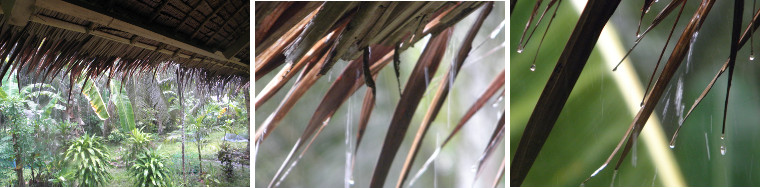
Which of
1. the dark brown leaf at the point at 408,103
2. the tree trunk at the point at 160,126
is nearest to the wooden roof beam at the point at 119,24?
the tree trunk at the point at 160,126

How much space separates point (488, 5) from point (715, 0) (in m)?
0.78

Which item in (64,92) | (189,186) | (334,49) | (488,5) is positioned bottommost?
(189,186)

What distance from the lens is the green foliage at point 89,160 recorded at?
2150mm

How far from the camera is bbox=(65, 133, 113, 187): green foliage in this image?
2.15 m

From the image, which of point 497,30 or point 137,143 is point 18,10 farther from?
point 497,30

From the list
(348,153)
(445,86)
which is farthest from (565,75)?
(348,153)

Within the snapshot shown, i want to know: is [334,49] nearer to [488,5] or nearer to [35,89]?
[488,5]

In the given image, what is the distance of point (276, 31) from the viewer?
2168mm

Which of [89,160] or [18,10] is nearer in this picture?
[18,10]

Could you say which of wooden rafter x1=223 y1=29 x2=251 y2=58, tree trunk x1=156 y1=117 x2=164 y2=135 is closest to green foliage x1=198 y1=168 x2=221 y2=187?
tree trunk x1=156 y1=117 x2=164 y2=135

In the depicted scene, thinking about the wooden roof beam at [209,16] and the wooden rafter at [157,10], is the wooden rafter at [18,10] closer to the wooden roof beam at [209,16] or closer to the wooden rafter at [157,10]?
the wooden rafter at [157,10]

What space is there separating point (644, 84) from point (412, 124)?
80 cm

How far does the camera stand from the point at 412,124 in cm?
217

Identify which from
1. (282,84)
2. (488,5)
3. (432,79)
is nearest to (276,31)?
(282,84)
